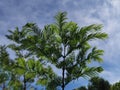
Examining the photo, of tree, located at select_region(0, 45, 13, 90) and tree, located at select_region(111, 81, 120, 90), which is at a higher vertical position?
tree, located at select_region(0, 45, 13, 90)

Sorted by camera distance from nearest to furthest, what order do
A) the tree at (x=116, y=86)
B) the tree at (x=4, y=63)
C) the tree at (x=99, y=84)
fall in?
the tree at (x=116, y=86) → the tree at (x=99, y=84) → the tree at (x=4, y=63)

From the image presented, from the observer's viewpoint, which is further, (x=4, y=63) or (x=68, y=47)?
(x=4, y=63)

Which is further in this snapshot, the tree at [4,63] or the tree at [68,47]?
the tree at [4,63]

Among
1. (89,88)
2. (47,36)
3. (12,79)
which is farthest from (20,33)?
(89,88)

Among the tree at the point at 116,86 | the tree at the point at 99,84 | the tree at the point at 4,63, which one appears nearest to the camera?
the tree at the point at 116,86

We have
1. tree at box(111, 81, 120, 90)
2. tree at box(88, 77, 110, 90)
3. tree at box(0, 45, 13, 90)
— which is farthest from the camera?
tree at box(0, 45, 13, 90)

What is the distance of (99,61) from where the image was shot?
553 inches

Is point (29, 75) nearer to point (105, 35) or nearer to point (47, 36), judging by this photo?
point (47, 36)

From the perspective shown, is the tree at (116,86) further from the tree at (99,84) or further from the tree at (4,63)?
the tree at (4,63)

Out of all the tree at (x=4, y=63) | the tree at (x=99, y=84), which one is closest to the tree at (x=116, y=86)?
the tree at (x=99, y=84)

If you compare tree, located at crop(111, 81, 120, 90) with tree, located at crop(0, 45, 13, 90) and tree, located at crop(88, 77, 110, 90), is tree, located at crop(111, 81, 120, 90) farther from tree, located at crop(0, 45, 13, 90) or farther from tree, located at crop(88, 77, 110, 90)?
tree, located at crop(0, 45, 13, 90)

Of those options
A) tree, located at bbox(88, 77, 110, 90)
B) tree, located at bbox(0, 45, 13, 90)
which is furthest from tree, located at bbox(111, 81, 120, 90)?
Result: tree, located at bbox(0, 45, 13, 90)

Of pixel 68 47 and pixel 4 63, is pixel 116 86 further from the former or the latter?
pixel 4 63

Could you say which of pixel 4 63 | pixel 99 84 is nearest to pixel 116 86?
pixel 99 84
